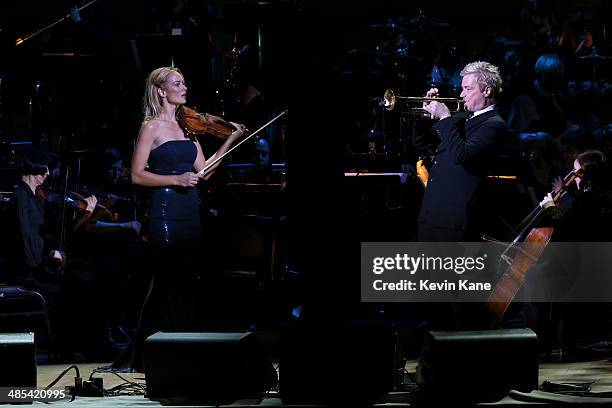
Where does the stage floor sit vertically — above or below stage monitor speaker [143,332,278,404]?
→ below

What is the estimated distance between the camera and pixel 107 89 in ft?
35.1

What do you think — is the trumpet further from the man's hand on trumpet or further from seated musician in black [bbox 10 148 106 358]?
seated musician in black [bbox 10 148 106 358]

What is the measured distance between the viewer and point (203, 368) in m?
5.43

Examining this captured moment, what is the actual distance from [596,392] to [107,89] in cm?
643

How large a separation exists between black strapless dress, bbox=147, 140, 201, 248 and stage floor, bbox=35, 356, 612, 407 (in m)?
0.95

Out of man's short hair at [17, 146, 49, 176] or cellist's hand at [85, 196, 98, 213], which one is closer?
man's short hair at [17, 146, 49, 176]

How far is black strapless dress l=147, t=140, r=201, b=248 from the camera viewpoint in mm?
6617

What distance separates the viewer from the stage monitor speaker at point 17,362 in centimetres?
551

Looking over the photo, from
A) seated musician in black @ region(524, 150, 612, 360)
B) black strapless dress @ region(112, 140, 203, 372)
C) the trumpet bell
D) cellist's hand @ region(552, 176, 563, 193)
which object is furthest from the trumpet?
seated musician in black @ region(524, 150, 612, 360)

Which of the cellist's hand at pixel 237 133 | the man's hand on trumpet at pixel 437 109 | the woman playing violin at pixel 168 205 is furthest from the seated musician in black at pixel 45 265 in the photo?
the man's hand on trumpet at pixel 437 109

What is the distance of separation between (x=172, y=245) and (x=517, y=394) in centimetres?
236

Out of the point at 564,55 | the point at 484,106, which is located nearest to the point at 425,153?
the point at 484,106

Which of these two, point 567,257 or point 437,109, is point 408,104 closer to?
point 437,109

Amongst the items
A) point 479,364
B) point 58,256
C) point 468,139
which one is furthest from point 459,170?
point 58,256
